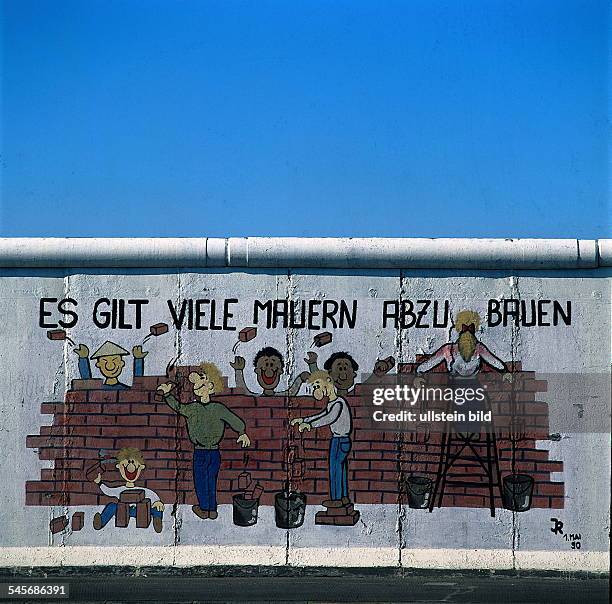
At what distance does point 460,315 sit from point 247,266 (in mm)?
2352

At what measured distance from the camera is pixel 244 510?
10.6 meters

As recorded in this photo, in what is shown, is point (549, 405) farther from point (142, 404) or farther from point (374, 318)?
point (142, 404)

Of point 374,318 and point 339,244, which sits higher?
point 339,244

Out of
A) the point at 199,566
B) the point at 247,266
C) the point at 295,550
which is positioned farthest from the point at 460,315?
the point at 199,566

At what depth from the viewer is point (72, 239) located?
35.1 feet

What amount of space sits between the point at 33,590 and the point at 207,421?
2.45m

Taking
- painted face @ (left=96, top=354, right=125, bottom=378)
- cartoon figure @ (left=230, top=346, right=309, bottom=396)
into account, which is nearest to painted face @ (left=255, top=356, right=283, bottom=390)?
cartoon figure @ (left=230, top=346, right=309, bottom=396)

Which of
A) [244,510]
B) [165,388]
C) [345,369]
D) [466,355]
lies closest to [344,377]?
[345,369]

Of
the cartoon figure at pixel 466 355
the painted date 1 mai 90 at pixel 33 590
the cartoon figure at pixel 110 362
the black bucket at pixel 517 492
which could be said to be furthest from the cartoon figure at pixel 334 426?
the painted date 1 mai 90 at pixel 33 590

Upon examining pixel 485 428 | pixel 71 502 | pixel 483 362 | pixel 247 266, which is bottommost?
pixel 71 502

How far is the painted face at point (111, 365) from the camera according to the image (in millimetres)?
10727

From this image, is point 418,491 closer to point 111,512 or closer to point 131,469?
point 131,469

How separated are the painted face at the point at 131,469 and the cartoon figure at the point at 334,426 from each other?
68.3 inches

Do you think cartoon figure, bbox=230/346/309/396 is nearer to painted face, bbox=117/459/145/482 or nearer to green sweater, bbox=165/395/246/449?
green sweater, bbox=165/395/246/449
